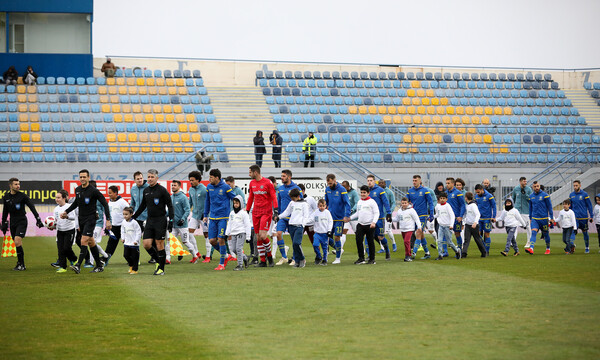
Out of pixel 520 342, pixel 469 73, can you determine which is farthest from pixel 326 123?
pixel 520 342

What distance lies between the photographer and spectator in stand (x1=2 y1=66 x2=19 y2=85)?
37.4 meters

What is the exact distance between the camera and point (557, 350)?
7.79 metres

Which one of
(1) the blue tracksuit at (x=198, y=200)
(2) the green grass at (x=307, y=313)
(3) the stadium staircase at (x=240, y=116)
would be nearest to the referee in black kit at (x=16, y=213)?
(2) the green grass at (x=307, y=313)

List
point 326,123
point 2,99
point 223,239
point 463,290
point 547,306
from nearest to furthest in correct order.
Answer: point 547,306 → point 463,290 → point 223,239 → point 2,99 → point 326,123

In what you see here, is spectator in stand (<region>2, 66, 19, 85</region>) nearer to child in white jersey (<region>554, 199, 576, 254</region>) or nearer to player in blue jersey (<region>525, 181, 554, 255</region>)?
player in blue jersey (<region>525, 181, 554, 255</region>)

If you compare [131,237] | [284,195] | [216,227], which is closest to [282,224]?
[284,195]

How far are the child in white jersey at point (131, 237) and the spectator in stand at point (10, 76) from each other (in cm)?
2492

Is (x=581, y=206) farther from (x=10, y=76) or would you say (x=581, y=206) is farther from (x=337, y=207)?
(x=10, y=76)

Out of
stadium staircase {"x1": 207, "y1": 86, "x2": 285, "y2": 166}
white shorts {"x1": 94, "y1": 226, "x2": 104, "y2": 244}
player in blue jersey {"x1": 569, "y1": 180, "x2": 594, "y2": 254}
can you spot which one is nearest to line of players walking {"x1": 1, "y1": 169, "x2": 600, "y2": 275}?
white shorts {"x1": 94, "y1": 226, "x2": 104, "y2": 244}

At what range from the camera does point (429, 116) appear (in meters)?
40.5

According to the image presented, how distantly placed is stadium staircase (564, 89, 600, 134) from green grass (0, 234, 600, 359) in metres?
28.8

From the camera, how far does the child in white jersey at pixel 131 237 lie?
15414 mm

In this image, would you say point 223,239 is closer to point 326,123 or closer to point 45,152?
point 45,152

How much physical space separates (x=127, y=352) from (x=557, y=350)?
4.36m
